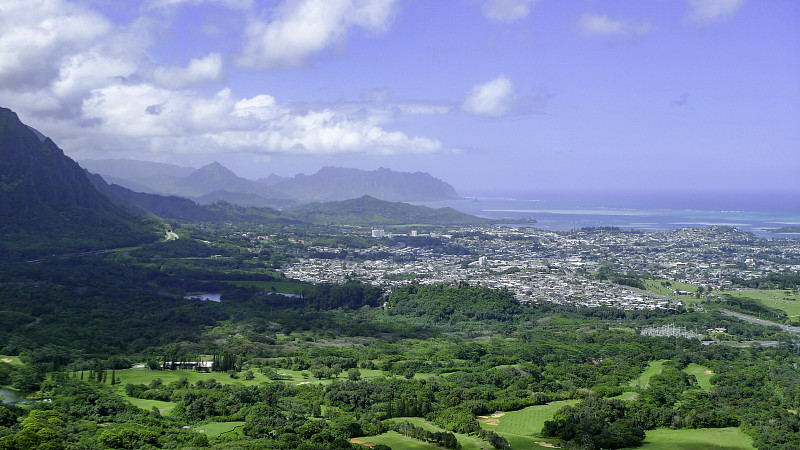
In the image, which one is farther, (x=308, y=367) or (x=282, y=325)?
(x=282, y=325)

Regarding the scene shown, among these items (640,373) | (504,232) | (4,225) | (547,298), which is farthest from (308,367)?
(504,232)

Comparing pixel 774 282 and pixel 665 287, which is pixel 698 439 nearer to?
pixel 665 287

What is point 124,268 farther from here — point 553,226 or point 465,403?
point 553,226

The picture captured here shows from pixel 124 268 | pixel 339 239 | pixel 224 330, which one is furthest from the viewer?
pixel 339 239

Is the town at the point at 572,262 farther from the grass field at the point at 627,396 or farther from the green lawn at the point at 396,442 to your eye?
the green lawn at the point at 396,442

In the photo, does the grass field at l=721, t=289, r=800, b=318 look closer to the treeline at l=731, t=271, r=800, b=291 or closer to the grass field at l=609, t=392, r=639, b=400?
the treeline at l=731, t=271, r=800, b=291

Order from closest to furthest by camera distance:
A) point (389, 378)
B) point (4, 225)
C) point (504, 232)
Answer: point (389, 378)
point (4, 225)
point (504, 232)
